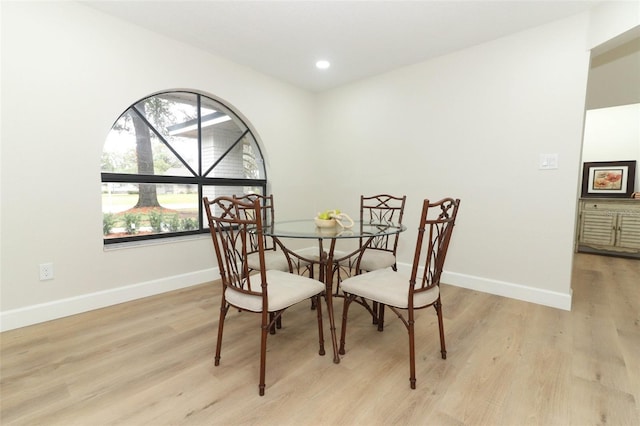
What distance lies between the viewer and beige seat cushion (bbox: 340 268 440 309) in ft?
5.10

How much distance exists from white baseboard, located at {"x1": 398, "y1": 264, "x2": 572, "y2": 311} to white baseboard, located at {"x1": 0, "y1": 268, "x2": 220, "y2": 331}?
8.51ft

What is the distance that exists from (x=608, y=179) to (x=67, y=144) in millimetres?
6694

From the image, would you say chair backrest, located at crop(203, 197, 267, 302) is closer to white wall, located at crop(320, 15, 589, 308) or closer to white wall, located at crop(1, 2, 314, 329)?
white wall, located at crop(1, 2, 314, 329)

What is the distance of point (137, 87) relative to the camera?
2.54m

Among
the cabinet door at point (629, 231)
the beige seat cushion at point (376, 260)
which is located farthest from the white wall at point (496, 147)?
the cabinet door at point (629, 231)

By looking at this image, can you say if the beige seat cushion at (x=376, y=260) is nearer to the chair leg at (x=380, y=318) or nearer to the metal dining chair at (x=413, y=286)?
the chair leg at (x=380, y=318)

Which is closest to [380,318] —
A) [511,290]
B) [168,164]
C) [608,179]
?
[511,290]

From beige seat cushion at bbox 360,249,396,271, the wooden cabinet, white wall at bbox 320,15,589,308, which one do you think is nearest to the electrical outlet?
beige seat cushion at bbox 360,249,396,271

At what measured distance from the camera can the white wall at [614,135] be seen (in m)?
4.43

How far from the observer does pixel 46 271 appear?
7.12 feet

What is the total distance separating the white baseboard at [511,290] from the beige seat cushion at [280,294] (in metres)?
1.92

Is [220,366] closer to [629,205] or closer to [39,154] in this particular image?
[39,154]

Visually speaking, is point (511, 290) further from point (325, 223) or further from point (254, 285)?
point (254, 285)

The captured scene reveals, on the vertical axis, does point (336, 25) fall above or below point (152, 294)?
above
